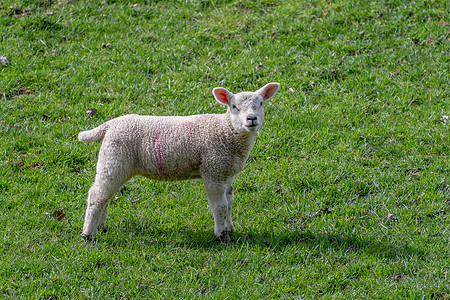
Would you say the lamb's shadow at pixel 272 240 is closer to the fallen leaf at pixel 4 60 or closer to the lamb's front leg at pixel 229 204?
the lamb's front leg at pixel 229 204

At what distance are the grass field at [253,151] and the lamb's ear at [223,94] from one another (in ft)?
4.39

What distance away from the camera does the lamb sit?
613 centimetres

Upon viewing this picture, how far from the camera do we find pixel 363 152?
7.76 m

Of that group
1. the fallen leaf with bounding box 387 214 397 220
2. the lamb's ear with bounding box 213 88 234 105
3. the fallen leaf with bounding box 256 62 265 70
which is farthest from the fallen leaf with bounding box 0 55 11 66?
the fallen leaf with bounding box 387 214 397 220

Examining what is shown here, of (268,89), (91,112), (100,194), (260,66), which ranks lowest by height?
(91,112)

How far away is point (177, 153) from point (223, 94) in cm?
79

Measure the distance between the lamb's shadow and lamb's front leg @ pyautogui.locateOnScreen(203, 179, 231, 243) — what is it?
0.10m

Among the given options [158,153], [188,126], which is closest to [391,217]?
[188,126]

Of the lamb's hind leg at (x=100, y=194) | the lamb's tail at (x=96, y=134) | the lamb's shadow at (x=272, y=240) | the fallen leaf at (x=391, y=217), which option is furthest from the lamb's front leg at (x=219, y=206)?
the fallen leaf at (x=391, y=217)

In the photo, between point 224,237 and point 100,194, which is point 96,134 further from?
point 224,237

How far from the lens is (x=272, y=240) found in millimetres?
6332

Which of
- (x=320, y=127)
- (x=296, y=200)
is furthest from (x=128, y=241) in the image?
(x=320, y=127)

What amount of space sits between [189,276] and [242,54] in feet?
15.6

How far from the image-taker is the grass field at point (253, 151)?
5844 mm
